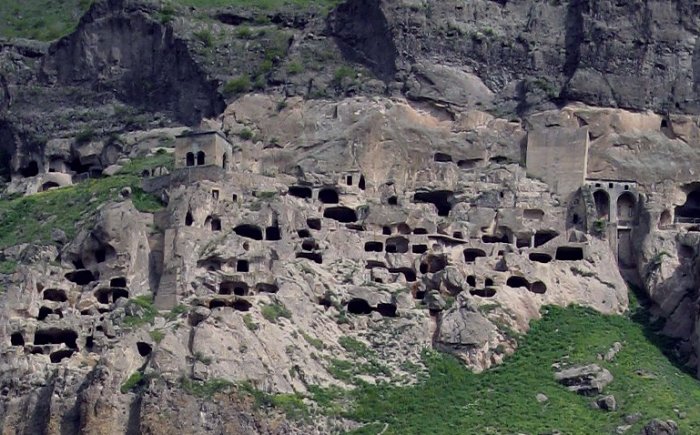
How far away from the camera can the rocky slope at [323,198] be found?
83.3 meters

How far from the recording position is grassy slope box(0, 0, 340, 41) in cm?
11362

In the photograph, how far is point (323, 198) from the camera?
95.9m

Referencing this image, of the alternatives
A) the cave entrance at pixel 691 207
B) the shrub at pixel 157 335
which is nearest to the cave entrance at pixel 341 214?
the shrub at pixel 157 335

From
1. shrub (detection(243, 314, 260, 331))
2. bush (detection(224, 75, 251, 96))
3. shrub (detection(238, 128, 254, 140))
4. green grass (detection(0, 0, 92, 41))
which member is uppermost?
green grass (detection(0, 0, 92, 41))

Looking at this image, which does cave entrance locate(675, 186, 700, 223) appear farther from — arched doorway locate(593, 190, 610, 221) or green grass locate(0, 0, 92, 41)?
green grass locate(0, 0, 92, 41)

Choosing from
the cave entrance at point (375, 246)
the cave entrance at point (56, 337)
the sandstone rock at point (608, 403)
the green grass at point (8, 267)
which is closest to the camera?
the sandstone rock at point (608, 403)

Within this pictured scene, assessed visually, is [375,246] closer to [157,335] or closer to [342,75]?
[342,75]

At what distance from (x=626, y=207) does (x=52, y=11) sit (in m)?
52.7

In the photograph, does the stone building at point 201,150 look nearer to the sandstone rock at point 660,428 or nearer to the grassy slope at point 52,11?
the grassy slope at point 52,11

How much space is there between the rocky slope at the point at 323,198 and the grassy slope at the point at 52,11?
411 centimetres

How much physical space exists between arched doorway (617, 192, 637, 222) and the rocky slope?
1.31ft

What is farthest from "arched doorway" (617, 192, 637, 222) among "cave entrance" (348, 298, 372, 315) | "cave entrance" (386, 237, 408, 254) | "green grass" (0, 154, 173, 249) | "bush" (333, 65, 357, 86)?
"green grass" (0, 154, 173, 249)

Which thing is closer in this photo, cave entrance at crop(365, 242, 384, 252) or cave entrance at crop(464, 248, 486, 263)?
cave entrance at crop(464, 248, 486, 263)

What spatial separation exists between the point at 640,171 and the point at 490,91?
918 cm
